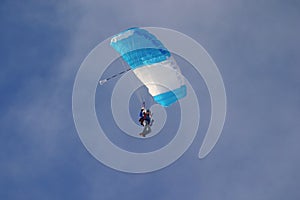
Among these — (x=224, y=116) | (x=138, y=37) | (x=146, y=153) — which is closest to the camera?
(x=138, y=37)

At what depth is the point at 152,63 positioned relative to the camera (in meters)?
38.2

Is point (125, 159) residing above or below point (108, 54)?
below

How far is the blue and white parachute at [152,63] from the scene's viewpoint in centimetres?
3772

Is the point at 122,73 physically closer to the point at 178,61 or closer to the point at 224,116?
the point at 178,61

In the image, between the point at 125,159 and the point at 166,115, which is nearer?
the point at 125,159

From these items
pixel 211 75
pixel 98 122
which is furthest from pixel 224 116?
pixel 98 122

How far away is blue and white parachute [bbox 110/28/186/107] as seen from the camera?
3772cm

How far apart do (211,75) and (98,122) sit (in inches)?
359

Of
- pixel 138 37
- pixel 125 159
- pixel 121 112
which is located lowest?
pixel 125 159

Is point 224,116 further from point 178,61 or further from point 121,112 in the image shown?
point 121,112

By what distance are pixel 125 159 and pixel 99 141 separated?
2234mm

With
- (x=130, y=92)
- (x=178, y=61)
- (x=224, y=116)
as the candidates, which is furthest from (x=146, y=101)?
(x=224, y=116)

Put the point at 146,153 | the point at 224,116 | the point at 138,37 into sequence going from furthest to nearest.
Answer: the point at 224,116
the point at 146,153
the point at 138,37

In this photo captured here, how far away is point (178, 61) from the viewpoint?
4112 centimetres
